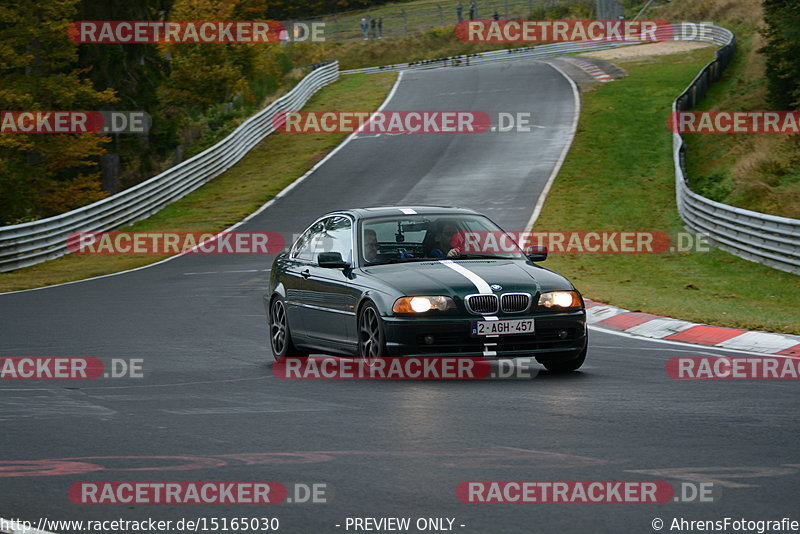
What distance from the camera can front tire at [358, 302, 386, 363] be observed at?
10.3m

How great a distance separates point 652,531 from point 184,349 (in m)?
8.39

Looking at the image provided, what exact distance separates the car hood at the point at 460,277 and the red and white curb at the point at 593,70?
45318 millimetres

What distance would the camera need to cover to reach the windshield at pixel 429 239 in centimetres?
1136

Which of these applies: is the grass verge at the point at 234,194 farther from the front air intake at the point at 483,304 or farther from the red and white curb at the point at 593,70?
the front air intake at the point at 483,304

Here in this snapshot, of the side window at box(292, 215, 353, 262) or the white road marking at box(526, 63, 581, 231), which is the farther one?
the white road marking at box(526, 63, 581, 231)

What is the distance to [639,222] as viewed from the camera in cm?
3080

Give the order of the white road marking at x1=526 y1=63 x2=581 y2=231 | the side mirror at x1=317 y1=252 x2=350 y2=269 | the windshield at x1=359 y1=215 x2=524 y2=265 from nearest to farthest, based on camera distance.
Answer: the side mirror at x1=317 y1=252 x2=350 y2=269 → the windshield at x1=359 y1=215 x2=524 y2=265 → the white road marking at x1=526 y1=63 x2=581 y2=231

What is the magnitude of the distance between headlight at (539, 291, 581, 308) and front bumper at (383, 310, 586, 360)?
0.35 ft

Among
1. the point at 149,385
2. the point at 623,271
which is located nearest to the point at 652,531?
the point at 149,385

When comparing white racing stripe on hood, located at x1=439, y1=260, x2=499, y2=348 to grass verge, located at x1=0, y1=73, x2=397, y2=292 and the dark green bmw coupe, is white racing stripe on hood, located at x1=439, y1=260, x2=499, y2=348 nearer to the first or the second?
the dark green bmw coupe

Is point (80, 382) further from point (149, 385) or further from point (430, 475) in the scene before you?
point (430, 475)

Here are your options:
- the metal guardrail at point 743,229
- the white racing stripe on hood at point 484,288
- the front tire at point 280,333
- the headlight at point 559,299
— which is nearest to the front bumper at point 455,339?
the white racing stripe on hood at point 484,288

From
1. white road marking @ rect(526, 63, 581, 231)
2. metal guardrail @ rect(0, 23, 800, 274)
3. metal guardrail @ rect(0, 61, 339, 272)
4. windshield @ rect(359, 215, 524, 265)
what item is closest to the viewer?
windshield @ rect(359, 215, 524, 265)

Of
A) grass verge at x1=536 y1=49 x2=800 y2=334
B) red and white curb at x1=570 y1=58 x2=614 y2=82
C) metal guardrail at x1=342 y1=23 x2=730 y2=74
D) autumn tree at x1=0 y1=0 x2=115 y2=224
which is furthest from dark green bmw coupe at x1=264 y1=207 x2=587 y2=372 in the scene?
metal guardrail at x1=342 y1=23 x2=730 y2=74
